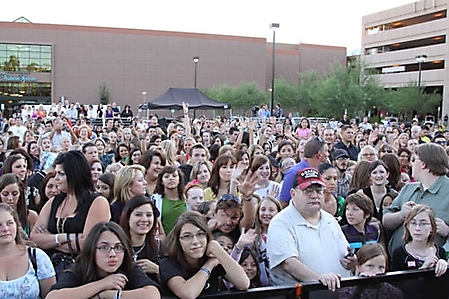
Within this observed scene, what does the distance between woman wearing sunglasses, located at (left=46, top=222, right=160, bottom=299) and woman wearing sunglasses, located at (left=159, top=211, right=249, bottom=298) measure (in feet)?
0.72

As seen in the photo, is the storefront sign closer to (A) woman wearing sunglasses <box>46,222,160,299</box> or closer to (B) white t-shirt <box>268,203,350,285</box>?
(B) white t-shirt <box>268,203,350,285</box>

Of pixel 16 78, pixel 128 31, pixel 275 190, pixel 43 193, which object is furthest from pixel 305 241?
pixel 128 31

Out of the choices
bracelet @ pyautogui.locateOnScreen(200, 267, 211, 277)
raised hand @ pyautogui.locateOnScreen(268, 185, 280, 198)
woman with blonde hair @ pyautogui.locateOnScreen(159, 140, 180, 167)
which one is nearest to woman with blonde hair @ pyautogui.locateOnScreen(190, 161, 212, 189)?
raised hand @ pyautogui.locateOnScreen(268, 185, 280, 198)

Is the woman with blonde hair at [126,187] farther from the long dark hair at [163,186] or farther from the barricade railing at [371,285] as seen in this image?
the barricade railing at [371,285]

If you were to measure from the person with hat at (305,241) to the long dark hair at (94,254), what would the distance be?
1169 mm

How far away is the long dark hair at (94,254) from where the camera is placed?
3479 mm

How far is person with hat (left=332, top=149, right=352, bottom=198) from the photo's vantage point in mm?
7441

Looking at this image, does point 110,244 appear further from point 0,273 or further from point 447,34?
point 447,34

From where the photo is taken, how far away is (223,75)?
230 feet

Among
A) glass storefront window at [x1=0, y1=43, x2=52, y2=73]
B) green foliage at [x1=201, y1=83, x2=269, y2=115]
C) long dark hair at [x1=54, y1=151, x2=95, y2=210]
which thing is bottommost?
long dark hair at [x1=54, y1=151, x2=95, y2=210]

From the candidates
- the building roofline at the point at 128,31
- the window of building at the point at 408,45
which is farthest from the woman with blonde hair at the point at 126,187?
the window of building at the point at 408,45

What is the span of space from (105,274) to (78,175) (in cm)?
133

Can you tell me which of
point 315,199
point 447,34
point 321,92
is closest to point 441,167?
point 315,199

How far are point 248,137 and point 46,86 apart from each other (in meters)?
55.2
